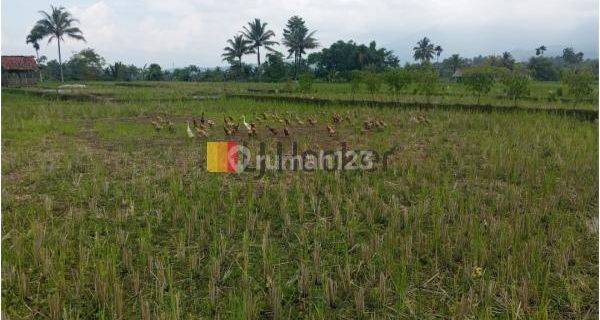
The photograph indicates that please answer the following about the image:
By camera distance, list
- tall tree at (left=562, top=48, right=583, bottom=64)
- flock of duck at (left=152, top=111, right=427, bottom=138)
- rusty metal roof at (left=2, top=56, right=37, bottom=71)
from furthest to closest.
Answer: tall tree at (left=562, top=48, right=583, bottom=64) → rusty metal roof at (left=2, top=56, right=37, bottom=71) → flock of duck at (left=152, top=111, right=427, bottom=138)

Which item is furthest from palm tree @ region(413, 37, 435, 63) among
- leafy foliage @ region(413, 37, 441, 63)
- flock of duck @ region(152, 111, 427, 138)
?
flock of duck @ region(152, 111, 427, 138)

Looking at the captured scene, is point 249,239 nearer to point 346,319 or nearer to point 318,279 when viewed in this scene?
point 318,279

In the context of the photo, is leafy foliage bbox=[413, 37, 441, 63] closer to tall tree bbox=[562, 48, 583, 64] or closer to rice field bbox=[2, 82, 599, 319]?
tall tree bbox=[562, 48, 583, 64]

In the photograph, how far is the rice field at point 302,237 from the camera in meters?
2.69

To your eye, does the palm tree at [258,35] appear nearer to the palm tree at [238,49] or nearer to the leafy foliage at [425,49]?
the palm tree at [238,49]

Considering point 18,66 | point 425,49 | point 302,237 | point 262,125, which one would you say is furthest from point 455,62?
point 302,237

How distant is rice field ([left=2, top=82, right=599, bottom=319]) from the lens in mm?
2691

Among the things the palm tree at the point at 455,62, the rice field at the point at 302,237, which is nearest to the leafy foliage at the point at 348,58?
the palm tree at the point at 455,62

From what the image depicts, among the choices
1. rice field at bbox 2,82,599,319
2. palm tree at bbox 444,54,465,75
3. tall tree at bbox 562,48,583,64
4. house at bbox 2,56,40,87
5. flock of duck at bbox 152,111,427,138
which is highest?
tall tree at bbox 562,48,583,64

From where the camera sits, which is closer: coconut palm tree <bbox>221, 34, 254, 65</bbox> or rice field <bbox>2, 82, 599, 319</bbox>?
rice field <bbox>2, 82, 599, 319</bbox>

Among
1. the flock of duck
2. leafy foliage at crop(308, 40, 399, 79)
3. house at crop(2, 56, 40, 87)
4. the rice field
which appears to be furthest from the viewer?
leafy foliage at crop(308, 40, 399, 79)

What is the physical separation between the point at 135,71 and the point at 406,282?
49.0 metres

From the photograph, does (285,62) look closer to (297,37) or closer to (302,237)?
(297,37)

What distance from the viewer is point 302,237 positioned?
364cm
